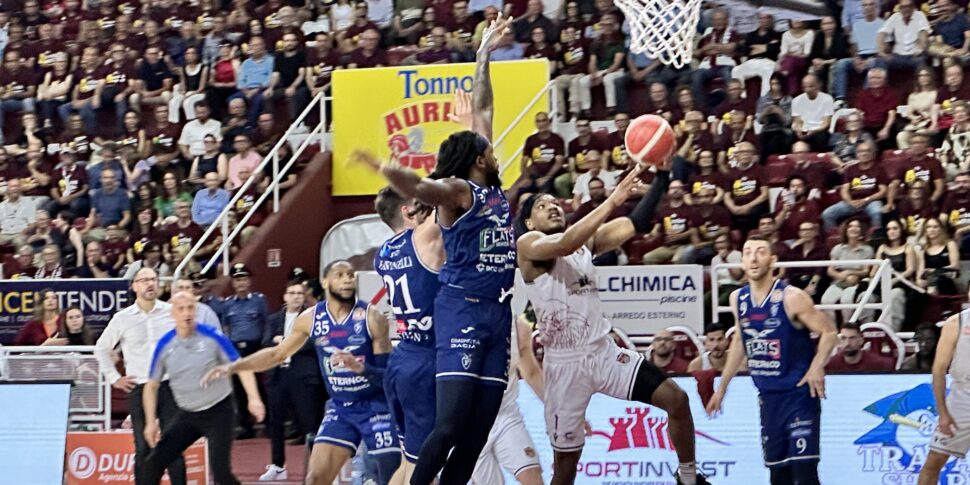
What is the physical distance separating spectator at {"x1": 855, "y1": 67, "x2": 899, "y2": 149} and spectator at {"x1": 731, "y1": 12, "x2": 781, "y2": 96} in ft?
4.42

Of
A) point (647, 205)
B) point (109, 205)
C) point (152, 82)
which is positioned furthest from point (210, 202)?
point (647, 205)

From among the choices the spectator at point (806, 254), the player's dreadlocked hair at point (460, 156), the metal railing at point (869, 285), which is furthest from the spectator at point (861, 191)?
the player's dreadlocked hair at point (460, 156)

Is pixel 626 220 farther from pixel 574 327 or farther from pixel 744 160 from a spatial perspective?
pixel 744 160

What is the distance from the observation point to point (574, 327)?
Answer: 9547 millimetres

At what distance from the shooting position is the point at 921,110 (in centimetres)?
1705

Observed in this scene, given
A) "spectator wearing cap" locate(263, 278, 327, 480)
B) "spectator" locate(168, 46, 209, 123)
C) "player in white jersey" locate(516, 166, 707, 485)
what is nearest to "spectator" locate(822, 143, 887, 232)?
"spectator wearing cap" locate(263, 278, 327, 480)

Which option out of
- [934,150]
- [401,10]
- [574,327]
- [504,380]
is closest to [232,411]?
[574,327]

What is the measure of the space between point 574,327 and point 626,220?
2.78ft

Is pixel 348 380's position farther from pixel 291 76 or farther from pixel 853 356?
pixel 291 76

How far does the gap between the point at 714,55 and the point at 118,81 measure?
30.0ft

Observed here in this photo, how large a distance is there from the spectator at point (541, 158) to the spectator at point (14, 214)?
7.20 meters

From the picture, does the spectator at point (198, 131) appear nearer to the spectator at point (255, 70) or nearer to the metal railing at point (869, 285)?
the spectator at point (255, 70)

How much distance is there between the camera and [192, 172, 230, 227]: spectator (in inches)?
760

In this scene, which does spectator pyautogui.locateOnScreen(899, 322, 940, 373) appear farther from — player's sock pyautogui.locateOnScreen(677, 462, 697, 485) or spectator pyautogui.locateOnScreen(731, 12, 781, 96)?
spectator pyautogui.locateOnScreen(731, 12, 781, 96)
